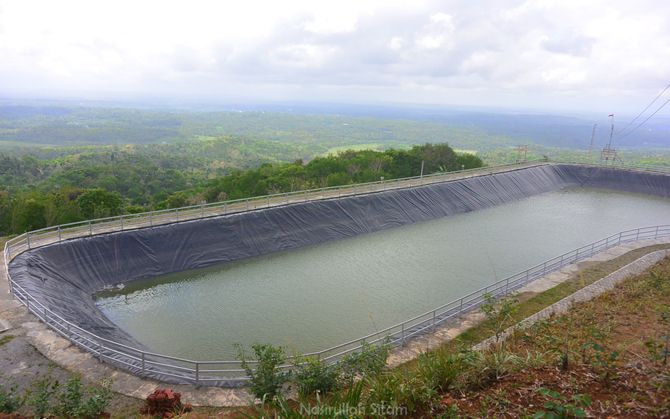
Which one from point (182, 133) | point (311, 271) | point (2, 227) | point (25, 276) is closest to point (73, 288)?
point (25, 276)

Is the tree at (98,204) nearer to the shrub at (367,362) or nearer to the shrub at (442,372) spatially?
the shrub at (367,362)

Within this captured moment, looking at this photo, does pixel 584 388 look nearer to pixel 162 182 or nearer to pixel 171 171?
pixel 162 182

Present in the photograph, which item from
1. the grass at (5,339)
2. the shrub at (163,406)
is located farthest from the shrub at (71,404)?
the grass at (5,339)

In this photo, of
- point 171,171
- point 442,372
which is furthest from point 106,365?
point 171,171

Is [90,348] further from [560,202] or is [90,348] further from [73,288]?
[560,202]

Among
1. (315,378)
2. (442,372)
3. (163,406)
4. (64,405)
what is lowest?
(163,406)

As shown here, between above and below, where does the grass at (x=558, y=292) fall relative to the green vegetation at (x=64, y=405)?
below
